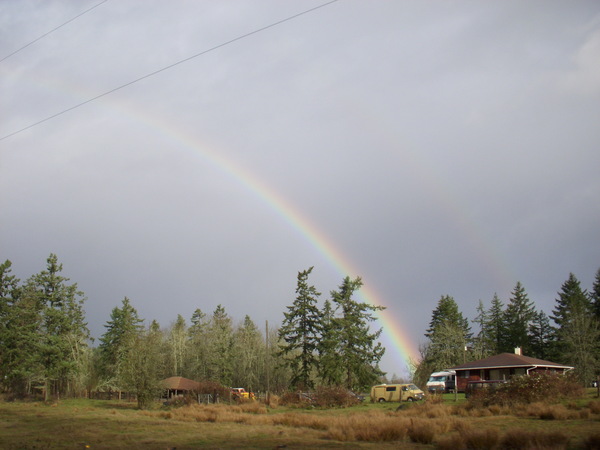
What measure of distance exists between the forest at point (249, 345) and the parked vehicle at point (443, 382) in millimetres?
7076

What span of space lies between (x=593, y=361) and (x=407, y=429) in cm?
6045

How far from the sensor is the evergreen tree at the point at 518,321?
87125mm

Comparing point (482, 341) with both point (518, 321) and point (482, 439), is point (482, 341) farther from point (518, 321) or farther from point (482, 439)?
point (482, 439)

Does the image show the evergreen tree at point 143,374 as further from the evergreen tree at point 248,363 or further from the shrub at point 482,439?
the shrub at point 482,439

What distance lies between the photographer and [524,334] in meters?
87.8

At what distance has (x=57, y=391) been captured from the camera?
78.2 meters

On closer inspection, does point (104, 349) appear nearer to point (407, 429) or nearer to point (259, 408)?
point (259, 408)

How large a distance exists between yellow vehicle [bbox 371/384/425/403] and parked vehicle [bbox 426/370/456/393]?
774cm

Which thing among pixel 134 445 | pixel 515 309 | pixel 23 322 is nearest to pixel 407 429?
pixel 134 445

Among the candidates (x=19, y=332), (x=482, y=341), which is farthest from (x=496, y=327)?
(x=19, y=332)

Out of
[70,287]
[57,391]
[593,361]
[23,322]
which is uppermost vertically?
[70,287]

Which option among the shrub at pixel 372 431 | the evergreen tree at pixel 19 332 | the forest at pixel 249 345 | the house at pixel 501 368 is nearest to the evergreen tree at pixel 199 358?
the forest at pixel 249 345

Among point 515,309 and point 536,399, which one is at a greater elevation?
point 515,309

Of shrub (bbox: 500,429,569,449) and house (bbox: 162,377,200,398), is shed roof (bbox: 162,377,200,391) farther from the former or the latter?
shrub (bbox: 500,429,569,449)
